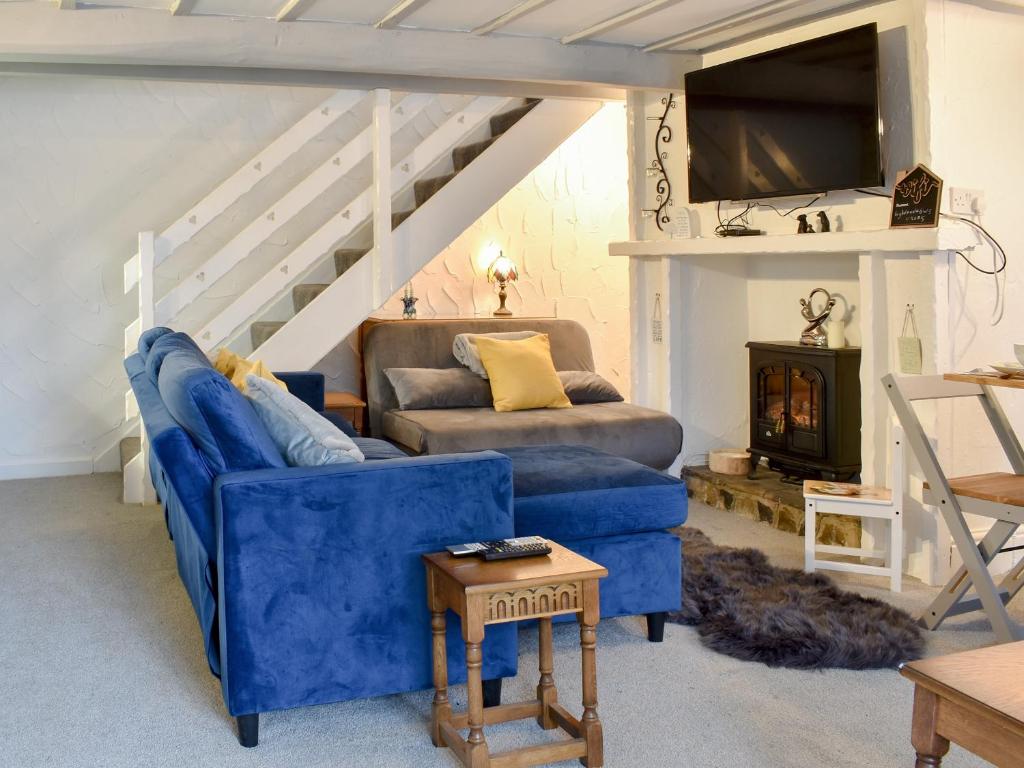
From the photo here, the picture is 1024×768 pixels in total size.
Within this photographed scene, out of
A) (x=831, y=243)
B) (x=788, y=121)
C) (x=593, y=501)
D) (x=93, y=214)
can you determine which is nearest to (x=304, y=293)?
(x=93, y=214)

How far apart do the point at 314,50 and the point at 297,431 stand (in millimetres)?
2431

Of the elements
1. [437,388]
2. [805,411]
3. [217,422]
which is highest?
[217,422]

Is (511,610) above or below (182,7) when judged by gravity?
below

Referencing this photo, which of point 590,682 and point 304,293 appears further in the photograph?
point 304,293

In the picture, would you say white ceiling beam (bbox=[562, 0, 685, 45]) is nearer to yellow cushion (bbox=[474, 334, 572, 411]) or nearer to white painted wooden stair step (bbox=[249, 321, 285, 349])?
yellow cushion (bbox=[474, 334, 572, 411])

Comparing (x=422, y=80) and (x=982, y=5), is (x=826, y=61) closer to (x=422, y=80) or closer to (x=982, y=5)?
(x=982, y=5)

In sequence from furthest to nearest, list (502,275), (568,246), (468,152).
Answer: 1. (568,246)
2. (502,275)
3. (468,152)

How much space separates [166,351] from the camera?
3555 millimetres

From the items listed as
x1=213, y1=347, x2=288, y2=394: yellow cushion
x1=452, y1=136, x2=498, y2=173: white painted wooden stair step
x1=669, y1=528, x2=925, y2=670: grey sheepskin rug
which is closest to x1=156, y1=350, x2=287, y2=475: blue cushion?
x1=213, y1=347, x2=288, y2=394: yellow cushion

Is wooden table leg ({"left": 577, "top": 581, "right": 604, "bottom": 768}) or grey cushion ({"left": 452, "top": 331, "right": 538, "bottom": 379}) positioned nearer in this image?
wooden table leg ({"left": 577, "top": 581, "right": 604, "bottom": 768})

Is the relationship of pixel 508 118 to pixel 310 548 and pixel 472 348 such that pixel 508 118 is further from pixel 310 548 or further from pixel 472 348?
pixel 310 548

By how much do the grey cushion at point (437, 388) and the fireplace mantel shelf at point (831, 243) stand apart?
112 centimetres

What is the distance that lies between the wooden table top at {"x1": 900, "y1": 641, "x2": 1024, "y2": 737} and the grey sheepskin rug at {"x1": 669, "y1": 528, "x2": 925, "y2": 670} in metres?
1.28

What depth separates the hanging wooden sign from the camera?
3975 mm
